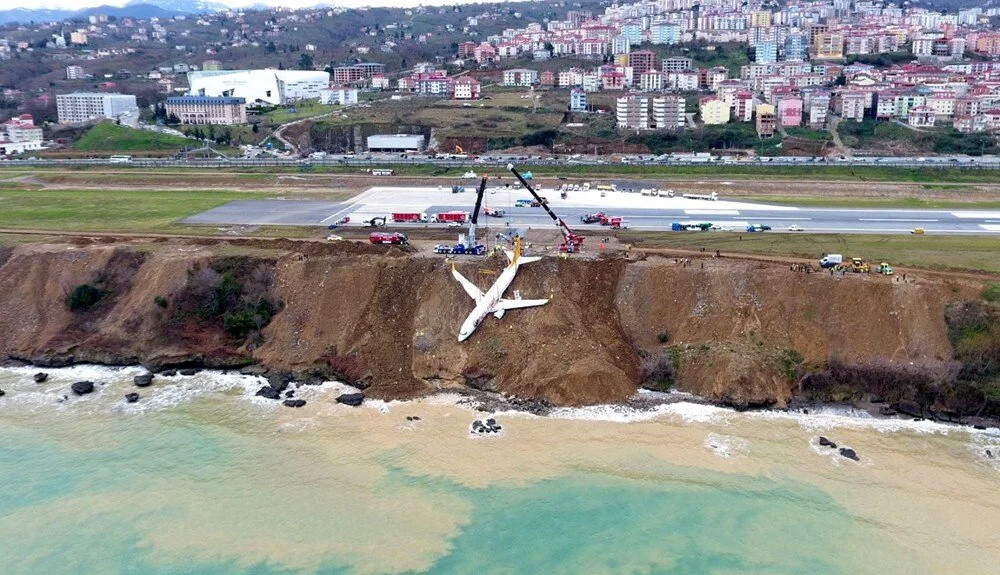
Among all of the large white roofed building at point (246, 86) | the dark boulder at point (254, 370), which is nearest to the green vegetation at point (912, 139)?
the dark boulder at point (254, 370)

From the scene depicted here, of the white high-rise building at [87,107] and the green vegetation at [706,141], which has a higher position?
→ the white high-rise building at [87,107]

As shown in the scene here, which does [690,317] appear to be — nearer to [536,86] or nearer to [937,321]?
[937,321]

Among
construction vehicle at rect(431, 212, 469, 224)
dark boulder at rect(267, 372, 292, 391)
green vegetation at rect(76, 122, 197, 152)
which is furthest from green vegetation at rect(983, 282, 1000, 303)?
green vegetation at rect(76, 122, 197, 152)

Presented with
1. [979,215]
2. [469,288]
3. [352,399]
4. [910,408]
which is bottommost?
[910,408]

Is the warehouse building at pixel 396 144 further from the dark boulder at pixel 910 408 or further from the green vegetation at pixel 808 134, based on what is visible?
the dark boulder at pixel 910 408

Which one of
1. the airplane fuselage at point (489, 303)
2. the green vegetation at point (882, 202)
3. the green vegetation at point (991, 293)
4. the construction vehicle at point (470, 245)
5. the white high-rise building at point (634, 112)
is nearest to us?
the green vegetation at point (991, 293)

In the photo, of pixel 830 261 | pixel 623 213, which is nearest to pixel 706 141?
pixel 623 213

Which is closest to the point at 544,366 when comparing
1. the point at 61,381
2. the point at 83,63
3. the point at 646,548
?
the point at 646,548

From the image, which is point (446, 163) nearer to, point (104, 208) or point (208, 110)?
point (104, 208)
